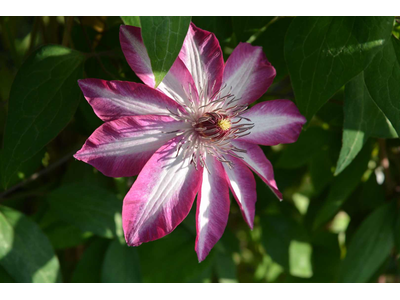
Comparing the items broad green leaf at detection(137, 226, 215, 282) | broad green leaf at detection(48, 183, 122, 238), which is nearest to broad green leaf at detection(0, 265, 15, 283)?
broad green leaf at detection(48, 183, 122, 238)

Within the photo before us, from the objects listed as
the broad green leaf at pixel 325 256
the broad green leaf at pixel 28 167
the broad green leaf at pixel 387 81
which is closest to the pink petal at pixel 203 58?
the broad green leaf at pixel 387 81

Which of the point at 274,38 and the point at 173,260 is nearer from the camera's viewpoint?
the point at 274,38

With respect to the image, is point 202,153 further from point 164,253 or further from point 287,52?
point 164,253

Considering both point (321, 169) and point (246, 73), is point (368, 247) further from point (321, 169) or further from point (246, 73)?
point (246, 73)

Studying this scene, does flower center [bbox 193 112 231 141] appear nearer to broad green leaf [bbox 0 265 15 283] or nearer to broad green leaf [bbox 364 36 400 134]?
broad green leaf [bbox 364 36 400 134]

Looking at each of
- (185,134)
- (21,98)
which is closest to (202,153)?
(185,134)

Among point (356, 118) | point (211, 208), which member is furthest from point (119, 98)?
point (356, 118)
